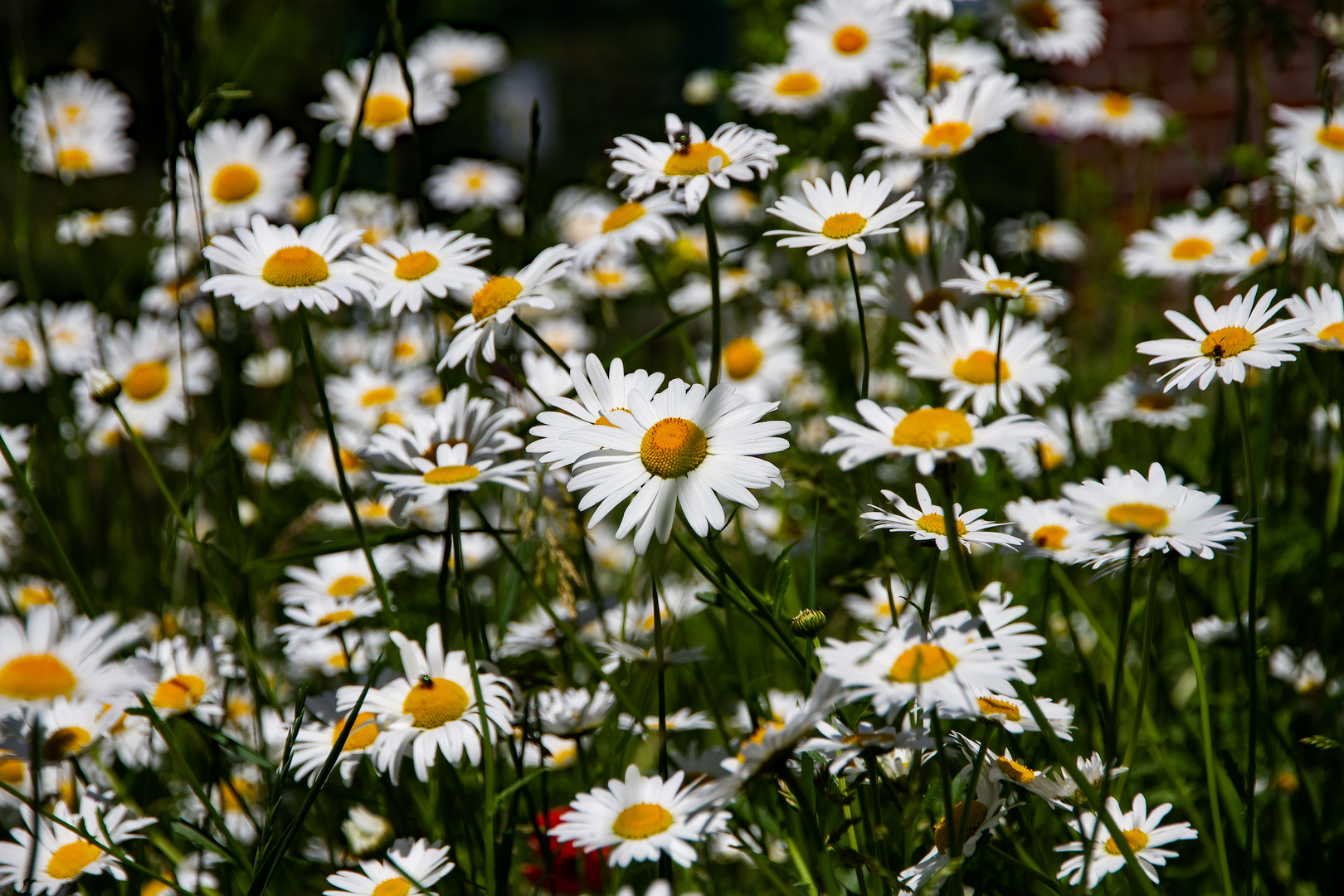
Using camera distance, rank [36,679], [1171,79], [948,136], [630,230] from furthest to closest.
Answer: [1171,79] < [948,136] < [630,230] < [36,679]

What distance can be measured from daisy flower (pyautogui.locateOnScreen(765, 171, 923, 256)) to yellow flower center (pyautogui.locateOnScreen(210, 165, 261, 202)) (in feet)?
4.19

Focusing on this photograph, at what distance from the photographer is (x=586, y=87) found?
6980 millimetres

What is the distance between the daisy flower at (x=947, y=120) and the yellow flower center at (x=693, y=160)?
1.27ft

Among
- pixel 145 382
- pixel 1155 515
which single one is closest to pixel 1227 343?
pixel 1155 515

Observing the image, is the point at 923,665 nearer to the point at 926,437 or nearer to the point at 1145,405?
the point at 926,437

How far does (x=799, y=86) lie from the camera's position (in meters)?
2.20

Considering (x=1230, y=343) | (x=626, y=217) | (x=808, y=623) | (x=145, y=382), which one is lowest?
(x=808, y=623)

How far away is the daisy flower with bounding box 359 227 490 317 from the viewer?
1.22 m

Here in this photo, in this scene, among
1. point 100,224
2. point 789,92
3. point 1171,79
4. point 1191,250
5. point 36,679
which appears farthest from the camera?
point 1171,79

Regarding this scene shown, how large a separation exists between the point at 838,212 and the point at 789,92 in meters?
1.12

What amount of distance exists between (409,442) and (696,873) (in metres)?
0.66

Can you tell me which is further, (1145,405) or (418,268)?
(1145,405)

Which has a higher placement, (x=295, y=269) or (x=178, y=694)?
(x=295, y=269)

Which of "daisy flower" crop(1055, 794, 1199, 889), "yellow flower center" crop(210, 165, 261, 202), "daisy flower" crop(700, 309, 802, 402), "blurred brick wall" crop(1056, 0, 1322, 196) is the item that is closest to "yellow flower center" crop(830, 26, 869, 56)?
"daisy flower" crop(700, 309, 802, 402)
